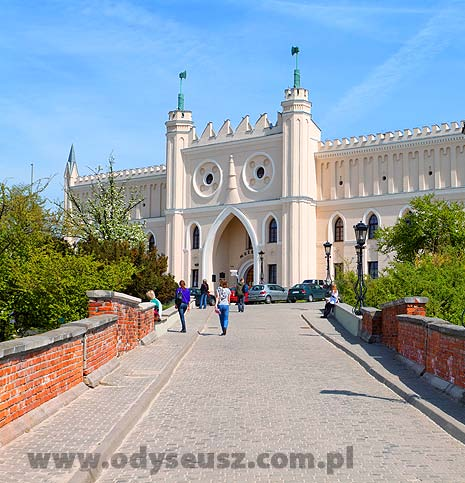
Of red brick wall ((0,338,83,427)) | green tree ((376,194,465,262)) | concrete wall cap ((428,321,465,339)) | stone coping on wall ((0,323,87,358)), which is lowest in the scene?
red brick wall ((0,338,83,427))

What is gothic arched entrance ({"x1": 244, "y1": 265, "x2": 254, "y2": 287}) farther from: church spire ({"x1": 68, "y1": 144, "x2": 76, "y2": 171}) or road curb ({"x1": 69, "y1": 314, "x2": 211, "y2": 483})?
road curb ({"x1": 69, "y1": 314, "x2": 211, "y2": 483})

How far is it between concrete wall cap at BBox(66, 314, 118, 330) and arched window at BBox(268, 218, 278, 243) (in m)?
41.4

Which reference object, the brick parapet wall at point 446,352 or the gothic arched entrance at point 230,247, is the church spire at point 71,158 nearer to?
the gothic arched entrance at point 230,247

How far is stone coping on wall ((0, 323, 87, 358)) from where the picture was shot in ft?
24.1

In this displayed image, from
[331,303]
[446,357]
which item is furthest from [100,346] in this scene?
[331,303]

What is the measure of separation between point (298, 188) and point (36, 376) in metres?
45.5

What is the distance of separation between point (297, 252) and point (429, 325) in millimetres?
40964

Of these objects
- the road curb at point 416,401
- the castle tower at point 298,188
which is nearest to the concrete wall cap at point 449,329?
the road curb at point 416,401

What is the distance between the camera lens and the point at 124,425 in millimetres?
7949

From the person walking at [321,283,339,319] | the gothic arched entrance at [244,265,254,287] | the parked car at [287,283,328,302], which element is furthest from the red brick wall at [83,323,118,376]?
the gothic arched entrance at [244,265,254,287]

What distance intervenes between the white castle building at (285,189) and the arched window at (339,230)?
7 cm

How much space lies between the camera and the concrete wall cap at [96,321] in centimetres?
1085

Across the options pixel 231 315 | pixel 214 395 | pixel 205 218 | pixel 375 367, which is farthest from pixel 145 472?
pixel 205 218

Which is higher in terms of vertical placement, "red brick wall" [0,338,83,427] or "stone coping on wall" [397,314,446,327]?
"stone coping on wall" [397,314,446,327]
